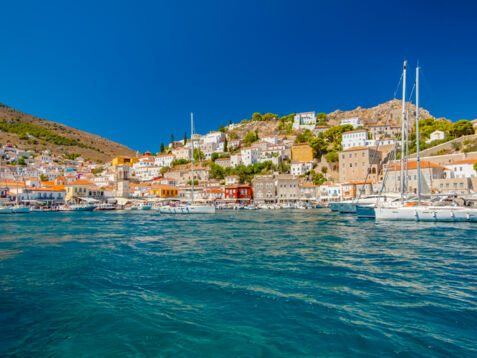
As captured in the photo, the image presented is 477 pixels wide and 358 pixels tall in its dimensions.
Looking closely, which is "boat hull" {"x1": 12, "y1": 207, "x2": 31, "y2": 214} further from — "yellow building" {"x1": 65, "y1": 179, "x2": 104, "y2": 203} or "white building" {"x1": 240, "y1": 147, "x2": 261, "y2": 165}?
"white building" {"x1": 240, "y1": 147, "x2": 261, "y2": 165}

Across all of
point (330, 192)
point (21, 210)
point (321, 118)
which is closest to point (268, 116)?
point (321, 118)

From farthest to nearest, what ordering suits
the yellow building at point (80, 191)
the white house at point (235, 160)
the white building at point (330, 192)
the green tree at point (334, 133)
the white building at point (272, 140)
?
1. the white building at point (272, 140)
2. the white house at point (235, 160)
3. the green tree at point (334, 133)
4. the yellow building at point (80, 191)
5. the white building at point (330, 192)

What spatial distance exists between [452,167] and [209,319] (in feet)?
163

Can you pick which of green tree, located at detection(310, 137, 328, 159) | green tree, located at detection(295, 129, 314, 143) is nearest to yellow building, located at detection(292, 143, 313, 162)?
green tree, located at detection(310, 137, 328, 159)

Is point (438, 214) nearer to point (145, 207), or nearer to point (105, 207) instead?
point (145, 207)

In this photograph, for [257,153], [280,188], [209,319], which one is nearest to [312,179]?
[280,188]

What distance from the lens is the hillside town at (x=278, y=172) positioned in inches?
1850

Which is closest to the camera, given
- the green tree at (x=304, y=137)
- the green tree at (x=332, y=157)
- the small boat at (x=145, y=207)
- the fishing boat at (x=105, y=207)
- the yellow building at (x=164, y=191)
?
the fishing boat at (x=105, y=207)

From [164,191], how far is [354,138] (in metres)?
43.1

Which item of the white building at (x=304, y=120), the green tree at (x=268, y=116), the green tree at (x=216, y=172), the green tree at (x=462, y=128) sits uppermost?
the green tree at (x=268, y=116)

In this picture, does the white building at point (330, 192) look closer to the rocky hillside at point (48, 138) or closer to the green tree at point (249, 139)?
the green tree at point (249, 139)

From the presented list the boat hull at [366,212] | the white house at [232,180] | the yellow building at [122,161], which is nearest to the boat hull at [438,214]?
the boat hull at [366,212]

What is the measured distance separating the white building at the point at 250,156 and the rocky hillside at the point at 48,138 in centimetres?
8284

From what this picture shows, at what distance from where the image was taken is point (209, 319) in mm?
4832
